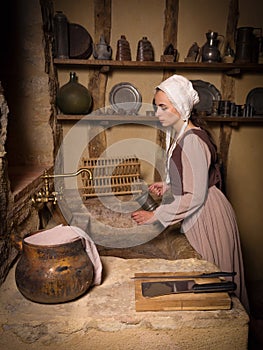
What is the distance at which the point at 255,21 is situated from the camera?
2826 millimetres

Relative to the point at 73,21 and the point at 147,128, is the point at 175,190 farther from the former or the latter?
the point at 73,21

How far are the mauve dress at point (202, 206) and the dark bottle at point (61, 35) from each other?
1.46 metres

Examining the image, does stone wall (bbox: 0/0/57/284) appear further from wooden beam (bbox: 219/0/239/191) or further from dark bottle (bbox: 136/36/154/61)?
wooden beam (bbox: 219/0/239/191)

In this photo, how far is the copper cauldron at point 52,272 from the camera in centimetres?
92

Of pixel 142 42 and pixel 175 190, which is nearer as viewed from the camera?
pixel 175 190

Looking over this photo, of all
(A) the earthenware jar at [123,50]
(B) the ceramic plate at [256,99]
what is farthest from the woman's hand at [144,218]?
(B) the ceramic plate at [256,99]

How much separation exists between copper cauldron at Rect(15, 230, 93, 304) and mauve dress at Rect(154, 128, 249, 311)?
2.05 feet

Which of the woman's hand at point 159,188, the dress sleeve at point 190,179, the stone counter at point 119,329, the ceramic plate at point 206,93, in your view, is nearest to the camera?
the stone counter at point 119,329

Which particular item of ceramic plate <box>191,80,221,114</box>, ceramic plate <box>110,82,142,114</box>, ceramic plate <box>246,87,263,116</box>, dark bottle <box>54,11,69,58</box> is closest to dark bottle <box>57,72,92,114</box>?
dark bottle <box>54,11,69,58</box>

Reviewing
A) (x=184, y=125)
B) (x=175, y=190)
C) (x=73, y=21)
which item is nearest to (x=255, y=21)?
(x=73, y=21)

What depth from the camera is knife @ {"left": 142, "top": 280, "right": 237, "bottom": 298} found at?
37.7 inches

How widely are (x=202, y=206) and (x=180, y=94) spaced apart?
564mm

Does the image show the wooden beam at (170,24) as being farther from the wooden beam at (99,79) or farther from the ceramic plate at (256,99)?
the ceramic plate at (256,99)

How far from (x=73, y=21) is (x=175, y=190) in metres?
1.86
